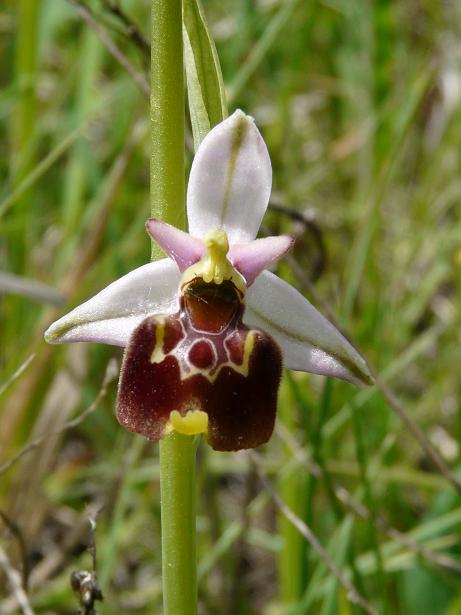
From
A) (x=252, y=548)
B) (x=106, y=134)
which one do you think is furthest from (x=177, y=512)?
(x=106, y=134)

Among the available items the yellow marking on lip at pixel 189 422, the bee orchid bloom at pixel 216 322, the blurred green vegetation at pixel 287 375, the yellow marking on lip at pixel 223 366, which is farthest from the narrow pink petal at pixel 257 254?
the blurred green vegetation at pixel 287 375

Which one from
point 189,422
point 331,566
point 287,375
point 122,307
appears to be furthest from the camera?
point 287,375

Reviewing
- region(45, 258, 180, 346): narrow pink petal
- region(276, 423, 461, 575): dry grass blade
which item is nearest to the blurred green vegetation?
region(276, 423, 461, 575): dry grass blade

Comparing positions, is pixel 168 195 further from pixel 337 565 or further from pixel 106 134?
pixel 106 134

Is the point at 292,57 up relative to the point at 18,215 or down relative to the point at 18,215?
up

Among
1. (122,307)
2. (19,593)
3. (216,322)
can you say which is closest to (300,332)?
(216,322)

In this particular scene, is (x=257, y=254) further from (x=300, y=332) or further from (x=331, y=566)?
(x=331, y=566)

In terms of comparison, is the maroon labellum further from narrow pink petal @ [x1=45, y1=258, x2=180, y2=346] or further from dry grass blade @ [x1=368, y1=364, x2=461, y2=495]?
dry grass blade @ [x1=368, y1=364, x2=461, y2=495]
